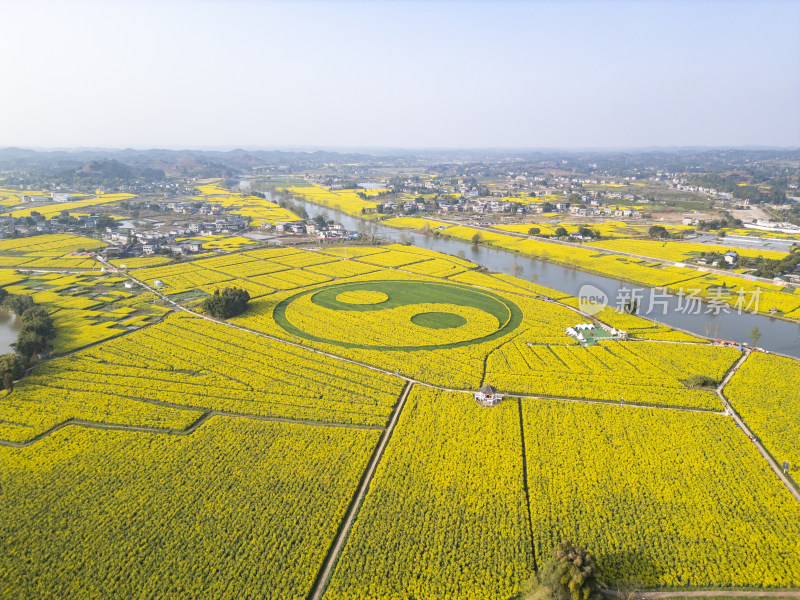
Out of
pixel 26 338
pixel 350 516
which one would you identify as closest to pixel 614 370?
pixel 350 516

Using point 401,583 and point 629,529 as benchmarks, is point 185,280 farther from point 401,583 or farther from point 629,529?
point 629,529

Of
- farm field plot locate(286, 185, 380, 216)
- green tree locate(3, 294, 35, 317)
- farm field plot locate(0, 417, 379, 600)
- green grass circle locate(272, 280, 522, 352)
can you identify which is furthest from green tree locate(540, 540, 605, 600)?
farm field plot locate(286, 185, 380, 216)

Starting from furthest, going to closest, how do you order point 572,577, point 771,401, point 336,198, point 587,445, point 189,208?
1. point 336,198
2. point 189,208
3. point 771,401
4. point 587,445
5. point 572,577

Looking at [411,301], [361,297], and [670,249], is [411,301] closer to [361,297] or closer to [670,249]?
[361,297]

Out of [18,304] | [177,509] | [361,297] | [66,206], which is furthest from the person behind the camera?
[66,206]

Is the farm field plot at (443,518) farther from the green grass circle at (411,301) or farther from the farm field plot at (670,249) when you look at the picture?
the farm field plot at (670,249)

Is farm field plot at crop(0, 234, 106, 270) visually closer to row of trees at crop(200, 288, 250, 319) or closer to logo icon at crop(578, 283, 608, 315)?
row of trees at crop(200, 288, 250, 319)
